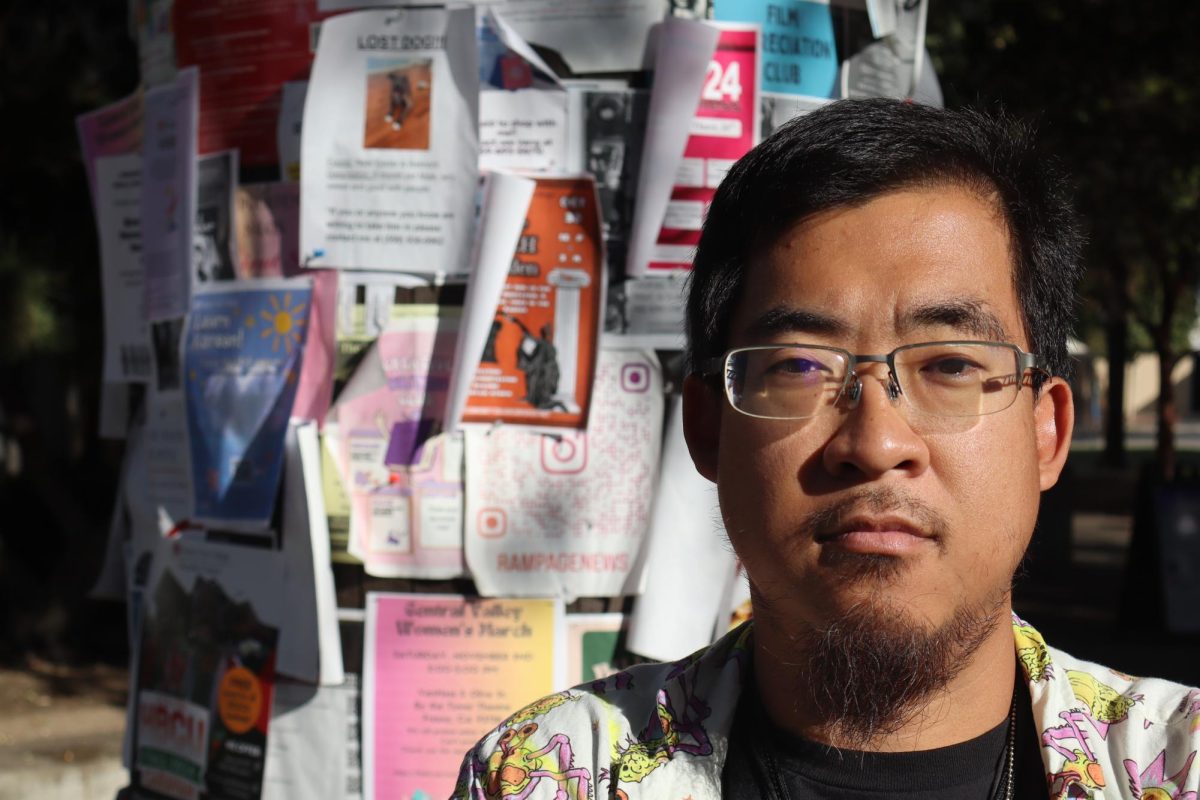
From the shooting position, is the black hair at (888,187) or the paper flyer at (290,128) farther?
the paper flyer at (290,128)

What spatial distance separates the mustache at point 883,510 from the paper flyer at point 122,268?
60.1 inches

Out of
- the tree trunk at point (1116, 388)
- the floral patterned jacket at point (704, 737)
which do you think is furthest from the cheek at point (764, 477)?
the tree trunk at point (1116, 388)

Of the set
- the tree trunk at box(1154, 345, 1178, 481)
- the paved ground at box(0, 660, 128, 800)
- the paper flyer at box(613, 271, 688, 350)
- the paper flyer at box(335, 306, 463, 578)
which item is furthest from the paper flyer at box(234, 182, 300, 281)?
the tree trunk at box(1154, 345, 1178, 481)

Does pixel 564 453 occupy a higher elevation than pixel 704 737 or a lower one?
higher

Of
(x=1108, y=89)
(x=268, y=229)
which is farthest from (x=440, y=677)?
(x=1108, y=89)

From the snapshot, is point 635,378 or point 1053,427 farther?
point 635,378

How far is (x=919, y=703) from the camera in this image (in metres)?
1.40

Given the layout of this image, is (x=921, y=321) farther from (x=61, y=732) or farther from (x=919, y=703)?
(x=61, y=732)

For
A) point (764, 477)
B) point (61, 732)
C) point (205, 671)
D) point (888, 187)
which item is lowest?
point (61, 732)

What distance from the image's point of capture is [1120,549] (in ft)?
50.5

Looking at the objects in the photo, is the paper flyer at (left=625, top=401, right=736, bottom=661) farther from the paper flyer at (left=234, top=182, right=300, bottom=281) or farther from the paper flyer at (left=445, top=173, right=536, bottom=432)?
the paper flyer at (left=234, top=182, right=300, bottom=281)

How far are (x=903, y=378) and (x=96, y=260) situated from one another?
6.40 meters

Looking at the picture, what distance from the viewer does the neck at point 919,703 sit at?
140cm

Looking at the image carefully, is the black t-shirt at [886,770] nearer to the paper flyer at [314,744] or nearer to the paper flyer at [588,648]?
Answer: the paper flyer at [588,648]
